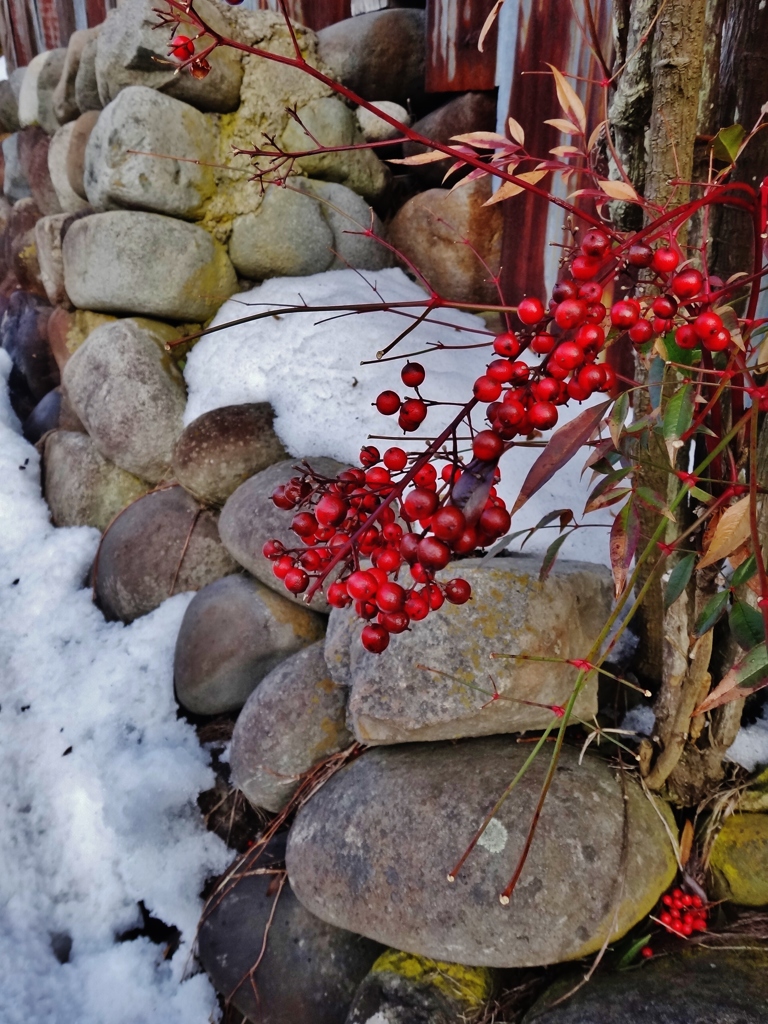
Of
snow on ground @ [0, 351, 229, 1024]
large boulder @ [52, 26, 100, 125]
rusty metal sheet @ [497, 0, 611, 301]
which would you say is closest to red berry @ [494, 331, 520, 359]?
snow on ground @ [0, 351, 229, 1024]

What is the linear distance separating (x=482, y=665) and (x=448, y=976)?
44cm

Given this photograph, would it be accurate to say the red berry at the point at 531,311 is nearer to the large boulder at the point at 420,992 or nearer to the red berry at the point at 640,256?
the red berry at the point at 640,256

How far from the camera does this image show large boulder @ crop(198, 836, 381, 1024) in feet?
3.45

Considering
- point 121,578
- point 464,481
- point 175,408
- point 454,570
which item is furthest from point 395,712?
point 175,408

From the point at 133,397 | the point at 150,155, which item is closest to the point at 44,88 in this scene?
the point at 150,155

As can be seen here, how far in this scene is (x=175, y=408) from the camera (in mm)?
1870

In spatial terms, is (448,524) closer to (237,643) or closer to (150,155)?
(237,643)

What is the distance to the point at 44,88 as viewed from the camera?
2586 millimetres

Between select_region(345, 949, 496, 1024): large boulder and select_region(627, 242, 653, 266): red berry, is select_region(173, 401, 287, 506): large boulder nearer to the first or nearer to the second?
select_region(345, 949, 496, 1024): large boulder

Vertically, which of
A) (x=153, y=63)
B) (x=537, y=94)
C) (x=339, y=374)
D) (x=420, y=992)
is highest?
(x=153, y=63)

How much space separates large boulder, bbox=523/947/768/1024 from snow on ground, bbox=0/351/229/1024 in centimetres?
63

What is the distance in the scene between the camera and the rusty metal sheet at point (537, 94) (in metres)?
1.56

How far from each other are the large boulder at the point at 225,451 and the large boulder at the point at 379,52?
1.16 metres

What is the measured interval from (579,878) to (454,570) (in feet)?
1.50
